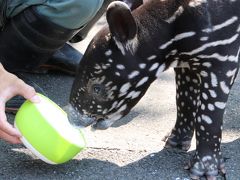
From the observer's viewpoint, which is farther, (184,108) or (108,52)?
(184,108)

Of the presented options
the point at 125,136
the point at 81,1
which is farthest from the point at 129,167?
the point at 81,1

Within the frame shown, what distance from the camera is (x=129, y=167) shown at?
2.06m

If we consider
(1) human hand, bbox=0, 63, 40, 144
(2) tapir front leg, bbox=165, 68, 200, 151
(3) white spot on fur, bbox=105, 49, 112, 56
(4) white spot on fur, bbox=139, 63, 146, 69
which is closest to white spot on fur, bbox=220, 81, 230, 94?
(2) tapir front leg, bbox=165, 68, 200, 151

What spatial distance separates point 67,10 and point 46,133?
56 centimetres

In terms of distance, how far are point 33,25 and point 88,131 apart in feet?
1.46

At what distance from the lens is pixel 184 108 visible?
215cm

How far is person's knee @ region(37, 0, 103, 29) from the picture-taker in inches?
87.3

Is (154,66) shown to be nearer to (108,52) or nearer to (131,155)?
(108,52)

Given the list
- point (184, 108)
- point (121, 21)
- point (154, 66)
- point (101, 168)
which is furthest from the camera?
point (184, 108)

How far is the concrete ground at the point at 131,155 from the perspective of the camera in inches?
79.0

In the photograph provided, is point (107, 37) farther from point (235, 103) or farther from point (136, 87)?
point (235, 103)

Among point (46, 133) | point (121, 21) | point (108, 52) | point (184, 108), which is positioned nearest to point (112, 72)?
point (108, 52)

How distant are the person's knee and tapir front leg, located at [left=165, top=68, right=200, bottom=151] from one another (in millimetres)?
407

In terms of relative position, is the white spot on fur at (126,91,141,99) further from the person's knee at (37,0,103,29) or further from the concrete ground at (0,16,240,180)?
the person's knee at (37,0,103,29)
